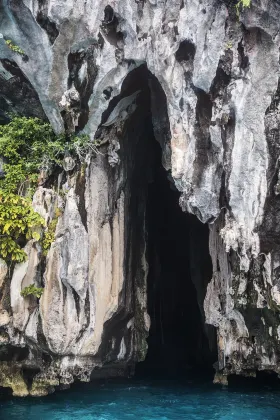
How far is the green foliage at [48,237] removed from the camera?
985 centimetres

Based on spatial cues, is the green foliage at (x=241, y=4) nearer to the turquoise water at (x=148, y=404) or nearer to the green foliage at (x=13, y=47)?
the green foliage at (x=13, y=47)

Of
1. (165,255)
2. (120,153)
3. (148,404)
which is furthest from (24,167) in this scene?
(165,255)

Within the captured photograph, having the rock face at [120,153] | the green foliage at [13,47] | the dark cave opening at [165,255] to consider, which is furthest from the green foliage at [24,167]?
the dark cave opening at [165,255]

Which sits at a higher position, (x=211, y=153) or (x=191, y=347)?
(x=211, y=153)

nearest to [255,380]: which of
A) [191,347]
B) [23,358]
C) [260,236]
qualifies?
[191,347]

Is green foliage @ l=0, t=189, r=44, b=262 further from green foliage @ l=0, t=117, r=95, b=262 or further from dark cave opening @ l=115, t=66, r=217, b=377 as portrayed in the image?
dark cave opening @ l=115, t=66, r=217, b=377

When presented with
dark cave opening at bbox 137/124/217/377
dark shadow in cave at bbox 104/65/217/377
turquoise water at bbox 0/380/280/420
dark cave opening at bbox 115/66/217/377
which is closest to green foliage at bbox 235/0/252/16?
dark shadow in cave at bbox 104/65/217/377

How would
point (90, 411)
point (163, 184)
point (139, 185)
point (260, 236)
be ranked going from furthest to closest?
point (163, 184) → point (139, 185) → point (90, 411) → point (260, 236)

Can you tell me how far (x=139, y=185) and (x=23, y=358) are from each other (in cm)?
590

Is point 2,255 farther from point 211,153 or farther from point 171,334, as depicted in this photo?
point 171,334

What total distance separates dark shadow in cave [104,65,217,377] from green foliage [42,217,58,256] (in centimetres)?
250

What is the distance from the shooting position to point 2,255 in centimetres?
966

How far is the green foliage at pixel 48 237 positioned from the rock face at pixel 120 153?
0.38 ft

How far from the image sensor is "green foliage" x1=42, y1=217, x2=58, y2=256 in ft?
32.3
